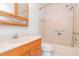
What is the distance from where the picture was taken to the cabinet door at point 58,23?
3014 millimetres

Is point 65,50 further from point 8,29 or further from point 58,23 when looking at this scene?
point 8,29

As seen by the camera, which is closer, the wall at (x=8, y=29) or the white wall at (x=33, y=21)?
the wall at (x=8, y=29)

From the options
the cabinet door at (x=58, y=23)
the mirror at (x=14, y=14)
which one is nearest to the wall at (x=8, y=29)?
the mirror at (x=14, y=14)

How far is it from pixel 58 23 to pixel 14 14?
5.06ft

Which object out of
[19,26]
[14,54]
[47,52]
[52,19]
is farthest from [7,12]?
[52,19]

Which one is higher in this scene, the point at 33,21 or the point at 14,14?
the point at 14,14

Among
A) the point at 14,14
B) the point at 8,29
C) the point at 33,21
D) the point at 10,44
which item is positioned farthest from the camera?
the point at 33,21

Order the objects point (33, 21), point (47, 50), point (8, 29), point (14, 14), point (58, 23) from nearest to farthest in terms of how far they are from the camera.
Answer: point (8, 29) < point (14, 14) < point (33, 21) < point (47, 50) < point (58, 23)

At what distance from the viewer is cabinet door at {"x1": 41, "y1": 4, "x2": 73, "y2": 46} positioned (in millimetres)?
3014

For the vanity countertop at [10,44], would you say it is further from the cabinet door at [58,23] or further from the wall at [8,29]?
the cabinet door at [58,23]

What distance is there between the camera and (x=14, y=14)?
177cm

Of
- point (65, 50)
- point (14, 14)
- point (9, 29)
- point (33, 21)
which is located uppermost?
point (14, 14)

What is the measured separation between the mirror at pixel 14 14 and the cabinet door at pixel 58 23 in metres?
0.91

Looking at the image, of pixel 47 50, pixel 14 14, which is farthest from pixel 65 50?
pixel 14 14
